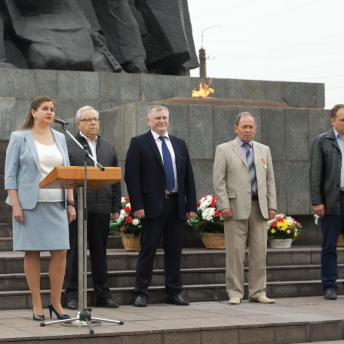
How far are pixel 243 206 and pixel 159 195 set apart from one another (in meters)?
0.78

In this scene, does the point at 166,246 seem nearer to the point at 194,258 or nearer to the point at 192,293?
the point at 192,293

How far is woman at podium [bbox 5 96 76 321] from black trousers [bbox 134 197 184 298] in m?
1.20

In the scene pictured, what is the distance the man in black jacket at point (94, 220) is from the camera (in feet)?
25.9

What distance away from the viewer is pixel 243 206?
842cm

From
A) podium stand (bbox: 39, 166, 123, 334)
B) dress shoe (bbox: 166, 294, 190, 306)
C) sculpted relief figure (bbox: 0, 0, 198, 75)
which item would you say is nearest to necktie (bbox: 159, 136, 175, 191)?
dress shoe (bbox: 166, 294, 190, 306)

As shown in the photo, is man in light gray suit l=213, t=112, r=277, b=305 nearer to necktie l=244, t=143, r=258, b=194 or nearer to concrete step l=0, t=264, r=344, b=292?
necktie l=244, t=143, r=258, b=194

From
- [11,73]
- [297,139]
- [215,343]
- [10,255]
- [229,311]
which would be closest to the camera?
[215,343]

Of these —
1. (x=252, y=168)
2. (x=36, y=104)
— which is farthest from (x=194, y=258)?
(x=36, y=104)

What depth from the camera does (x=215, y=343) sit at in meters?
6.77

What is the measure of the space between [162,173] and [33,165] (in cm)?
153

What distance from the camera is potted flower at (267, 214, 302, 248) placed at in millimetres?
10234

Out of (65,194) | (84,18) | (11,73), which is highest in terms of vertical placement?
(84,18)

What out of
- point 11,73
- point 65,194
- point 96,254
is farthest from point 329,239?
point 11,73

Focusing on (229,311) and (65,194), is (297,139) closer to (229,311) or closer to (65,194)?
(229,311)
